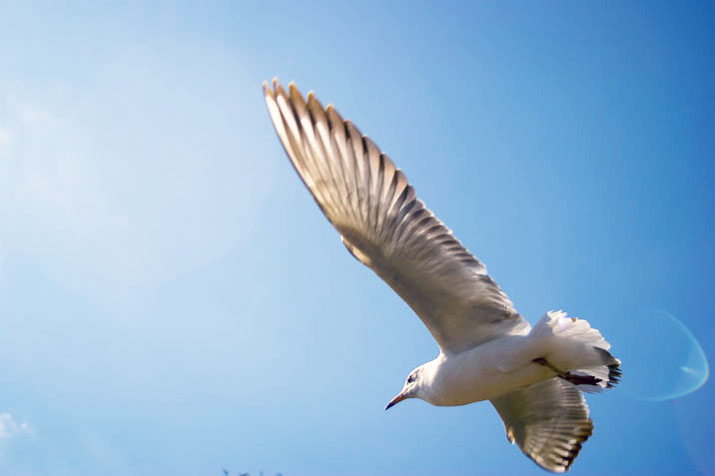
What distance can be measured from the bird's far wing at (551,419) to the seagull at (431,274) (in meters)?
0.75

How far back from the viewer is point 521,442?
4.75 metres

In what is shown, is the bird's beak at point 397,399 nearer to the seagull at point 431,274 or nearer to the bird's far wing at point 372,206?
the seagull at point 431,274

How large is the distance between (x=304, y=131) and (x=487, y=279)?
4.78 feet

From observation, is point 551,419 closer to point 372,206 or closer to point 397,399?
point 397,399

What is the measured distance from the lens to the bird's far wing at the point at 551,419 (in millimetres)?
4472

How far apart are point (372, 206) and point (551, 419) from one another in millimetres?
2743

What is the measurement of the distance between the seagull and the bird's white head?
0.15ft

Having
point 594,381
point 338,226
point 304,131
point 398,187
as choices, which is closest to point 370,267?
point 338,226

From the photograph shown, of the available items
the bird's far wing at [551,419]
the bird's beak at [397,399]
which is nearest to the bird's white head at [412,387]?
the bird's beak at [397,399]

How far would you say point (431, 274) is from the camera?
334 centimetres

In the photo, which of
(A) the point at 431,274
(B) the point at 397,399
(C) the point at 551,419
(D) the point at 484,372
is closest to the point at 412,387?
Answer: (B) the point at 397,399

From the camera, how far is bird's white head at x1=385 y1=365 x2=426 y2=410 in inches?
166

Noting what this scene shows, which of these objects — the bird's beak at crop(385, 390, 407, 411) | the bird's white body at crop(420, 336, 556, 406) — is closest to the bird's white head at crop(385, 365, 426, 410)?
the bird's beak at crop(385, 390, 407, 411)

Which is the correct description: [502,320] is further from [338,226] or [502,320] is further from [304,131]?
[304,131]
